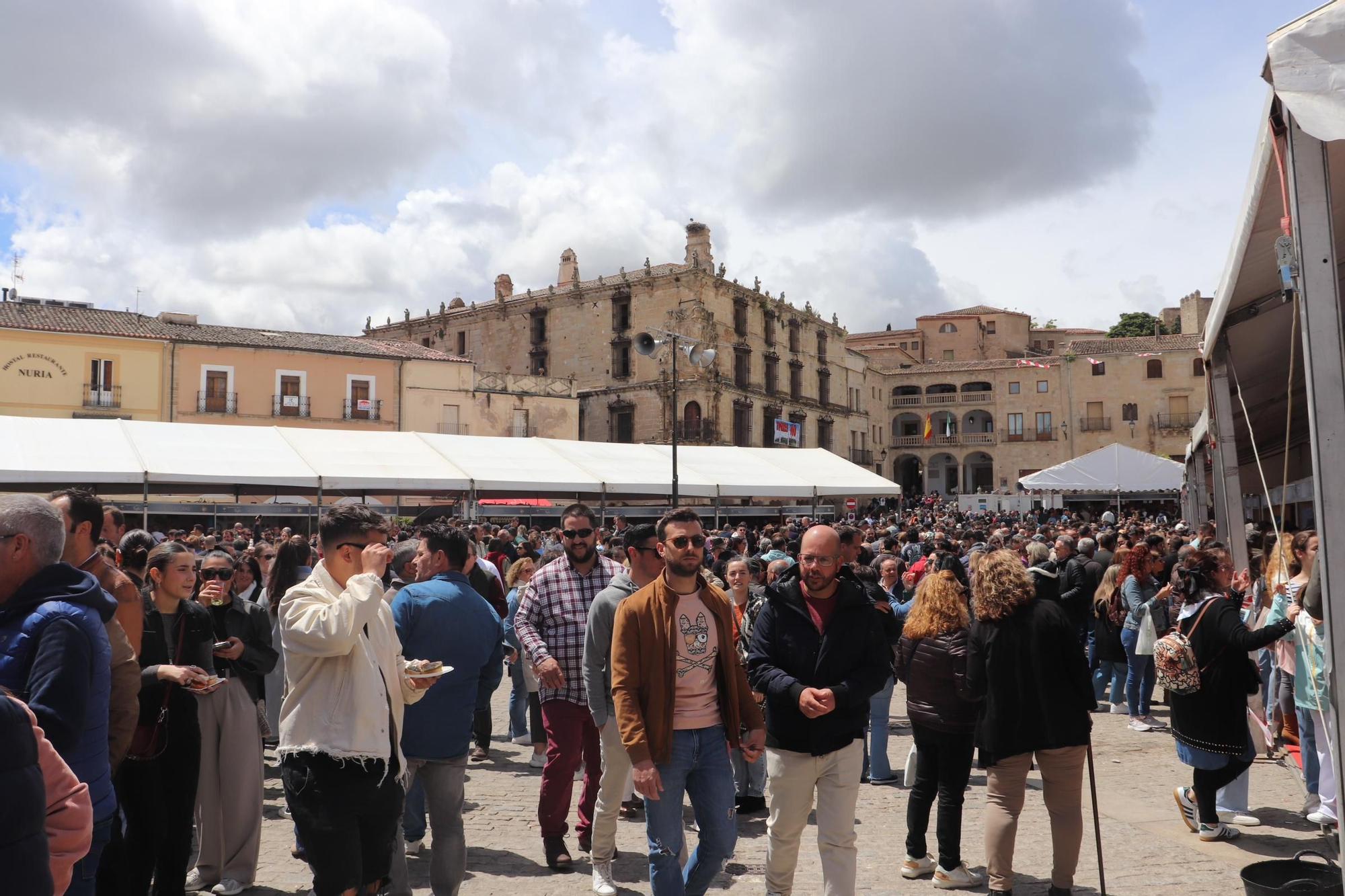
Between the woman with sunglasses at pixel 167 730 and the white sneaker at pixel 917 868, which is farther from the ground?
the woman with sunglasses at pixel 167 730

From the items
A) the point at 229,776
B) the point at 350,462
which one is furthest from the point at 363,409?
the point at 229,776

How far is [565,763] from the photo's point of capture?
181 inches

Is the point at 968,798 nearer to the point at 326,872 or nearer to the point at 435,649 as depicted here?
the point at 435,649

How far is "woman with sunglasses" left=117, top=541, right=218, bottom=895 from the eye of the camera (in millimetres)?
3463

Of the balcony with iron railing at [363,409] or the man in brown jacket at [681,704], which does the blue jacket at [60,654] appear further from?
the balcony with iron railing at [363,409]

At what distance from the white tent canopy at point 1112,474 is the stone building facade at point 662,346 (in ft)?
68.1

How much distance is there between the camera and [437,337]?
4981cm

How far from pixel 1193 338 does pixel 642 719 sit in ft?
180

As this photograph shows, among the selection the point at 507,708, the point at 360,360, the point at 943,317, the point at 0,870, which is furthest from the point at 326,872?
the point at 943,317

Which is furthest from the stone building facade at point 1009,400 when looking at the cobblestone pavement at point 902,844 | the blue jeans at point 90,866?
the blue jeans at point 90,866

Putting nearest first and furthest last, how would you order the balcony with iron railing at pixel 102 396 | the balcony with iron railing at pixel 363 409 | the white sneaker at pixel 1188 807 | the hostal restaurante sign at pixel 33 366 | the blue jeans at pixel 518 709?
the white sneaker at pixel 1188 807, the blue jeans at pixel 518 709, the hostal restaurante sign at pixel 33 366, the balcony with iron railing at pixel 102 396, the balcony with iron railing at pixel 363 409

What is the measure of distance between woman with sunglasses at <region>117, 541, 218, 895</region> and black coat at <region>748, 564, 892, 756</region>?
81.2 inches

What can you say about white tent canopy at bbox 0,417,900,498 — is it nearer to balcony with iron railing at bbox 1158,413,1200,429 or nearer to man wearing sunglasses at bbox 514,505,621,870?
man wearing sunglasses at bbox 514,505,621,870

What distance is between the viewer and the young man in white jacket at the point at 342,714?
2959 millimetres
